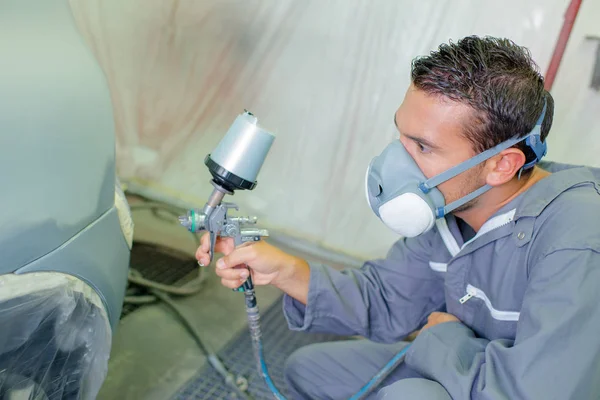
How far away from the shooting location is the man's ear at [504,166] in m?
0.94

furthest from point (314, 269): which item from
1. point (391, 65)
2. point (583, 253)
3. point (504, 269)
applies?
point (391, 65)

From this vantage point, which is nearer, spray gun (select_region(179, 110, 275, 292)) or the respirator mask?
spray gun (select_region(179, 110, 275, 292))

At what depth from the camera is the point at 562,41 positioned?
1.43 meters

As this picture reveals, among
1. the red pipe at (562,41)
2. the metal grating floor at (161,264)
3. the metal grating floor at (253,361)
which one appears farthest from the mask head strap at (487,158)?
the metal grating floor at (161,264)

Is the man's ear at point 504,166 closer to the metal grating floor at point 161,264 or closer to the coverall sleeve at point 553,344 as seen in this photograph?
the coverall sleeve at point 553,344

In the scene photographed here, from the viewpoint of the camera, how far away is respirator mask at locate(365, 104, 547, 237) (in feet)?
3.10

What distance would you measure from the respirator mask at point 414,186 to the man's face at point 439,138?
0.04 ft

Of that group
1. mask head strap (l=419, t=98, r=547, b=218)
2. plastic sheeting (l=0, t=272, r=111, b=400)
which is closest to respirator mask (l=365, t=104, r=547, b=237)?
mask head strap (l=419, t=98, r=547, b=218)

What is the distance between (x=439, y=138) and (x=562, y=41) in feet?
2.52

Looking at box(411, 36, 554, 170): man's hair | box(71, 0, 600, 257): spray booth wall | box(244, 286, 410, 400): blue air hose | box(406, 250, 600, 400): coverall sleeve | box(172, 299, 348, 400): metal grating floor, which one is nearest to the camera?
box(406, 250, 600, 400): coverall sleeve

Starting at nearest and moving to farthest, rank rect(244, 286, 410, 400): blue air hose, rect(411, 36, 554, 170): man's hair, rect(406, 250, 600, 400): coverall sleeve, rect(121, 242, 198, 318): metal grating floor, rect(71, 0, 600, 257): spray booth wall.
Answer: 1. rect(406, 250, 600, 400): coverall sleeve
2. rect(411, 36, 554, 170): man's hair
3. rect(244, 286, 410, 400): blue air hose
4. rect(71, 0, 600, 257): spray booth wall
5. rect(121, 242, 198, 318): metal grating floor

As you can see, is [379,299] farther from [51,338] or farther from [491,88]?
[51,338]

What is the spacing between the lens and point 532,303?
81 cm

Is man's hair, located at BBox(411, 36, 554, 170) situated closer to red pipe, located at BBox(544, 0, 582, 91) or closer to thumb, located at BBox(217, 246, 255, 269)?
thumb, located at BBox(217, 246, 255, 269)
